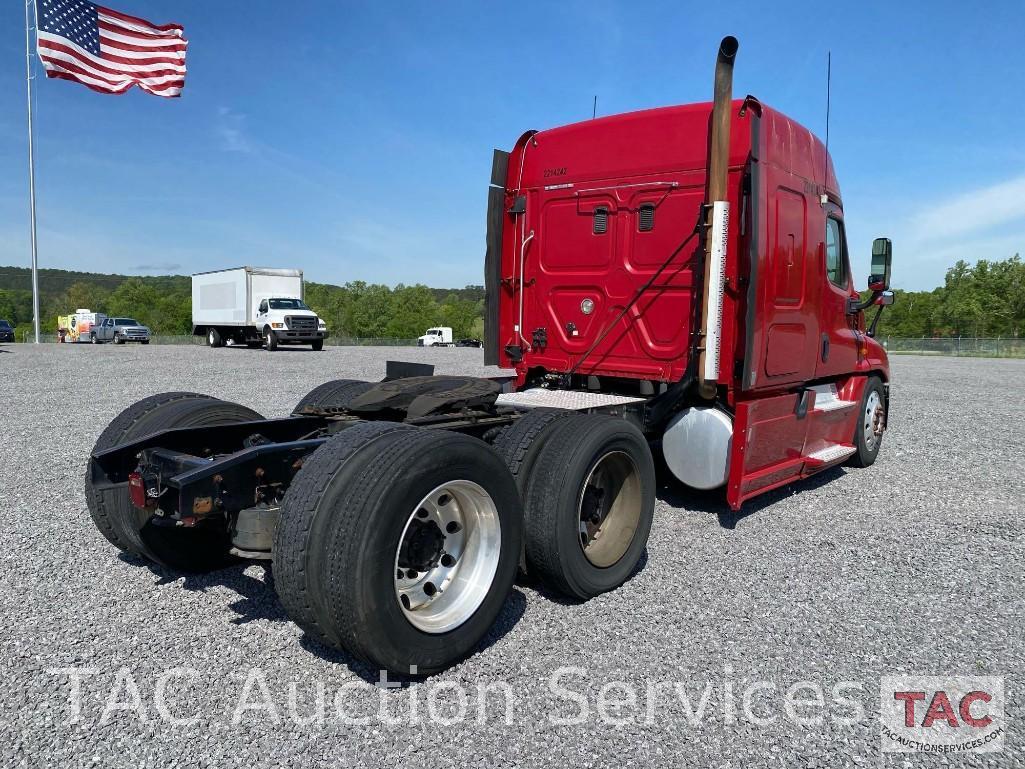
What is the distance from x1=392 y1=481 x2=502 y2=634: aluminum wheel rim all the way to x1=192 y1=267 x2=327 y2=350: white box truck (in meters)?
26.7

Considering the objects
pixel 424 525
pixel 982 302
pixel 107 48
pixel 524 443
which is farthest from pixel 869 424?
pixel 982 302

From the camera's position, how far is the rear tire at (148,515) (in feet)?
11.7

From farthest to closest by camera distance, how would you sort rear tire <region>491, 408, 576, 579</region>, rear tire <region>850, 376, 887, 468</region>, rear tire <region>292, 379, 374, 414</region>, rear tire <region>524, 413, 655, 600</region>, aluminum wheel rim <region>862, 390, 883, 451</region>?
aluminum wheel rim <region>862, 390, 883, 451</region>
rear tire <region>850, 376, 887, 468</region>
rear tire <region>292, 379, 374, 414</region>
rear tire <region>491, 408, 576, 579</region>
rear tire <region>524, 413, 655, 600</region>

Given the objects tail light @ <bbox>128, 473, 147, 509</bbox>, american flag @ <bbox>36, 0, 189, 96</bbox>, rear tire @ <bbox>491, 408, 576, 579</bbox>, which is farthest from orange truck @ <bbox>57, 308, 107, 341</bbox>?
rear tire @ <bbox>491, 408, 576, 579</bbox>

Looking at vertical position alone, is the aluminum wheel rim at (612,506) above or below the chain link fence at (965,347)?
below

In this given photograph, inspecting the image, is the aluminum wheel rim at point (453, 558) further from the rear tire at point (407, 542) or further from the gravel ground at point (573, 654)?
the gravel ground at point (573, 654)

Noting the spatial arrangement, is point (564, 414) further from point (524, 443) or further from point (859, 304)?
point (859, 304)

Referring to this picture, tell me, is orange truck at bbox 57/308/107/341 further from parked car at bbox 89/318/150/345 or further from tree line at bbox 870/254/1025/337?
tree line at bbox 870/254/1025/337

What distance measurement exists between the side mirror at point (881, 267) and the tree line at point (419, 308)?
71.4 metres

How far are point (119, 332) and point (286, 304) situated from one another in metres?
19.3

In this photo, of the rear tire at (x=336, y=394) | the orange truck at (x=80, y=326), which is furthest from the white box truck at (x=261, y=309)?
the rear tire at (x=336, y=394)

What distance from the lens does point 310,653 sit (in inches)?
121

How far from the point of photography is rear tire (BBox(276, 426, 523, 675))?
2.60m

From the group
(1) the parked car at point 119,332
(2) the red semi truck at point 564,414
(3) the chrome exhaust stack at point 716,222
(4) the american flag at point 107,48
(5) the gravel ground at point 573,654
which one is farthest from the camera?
(1) the parked car at point 119,332
